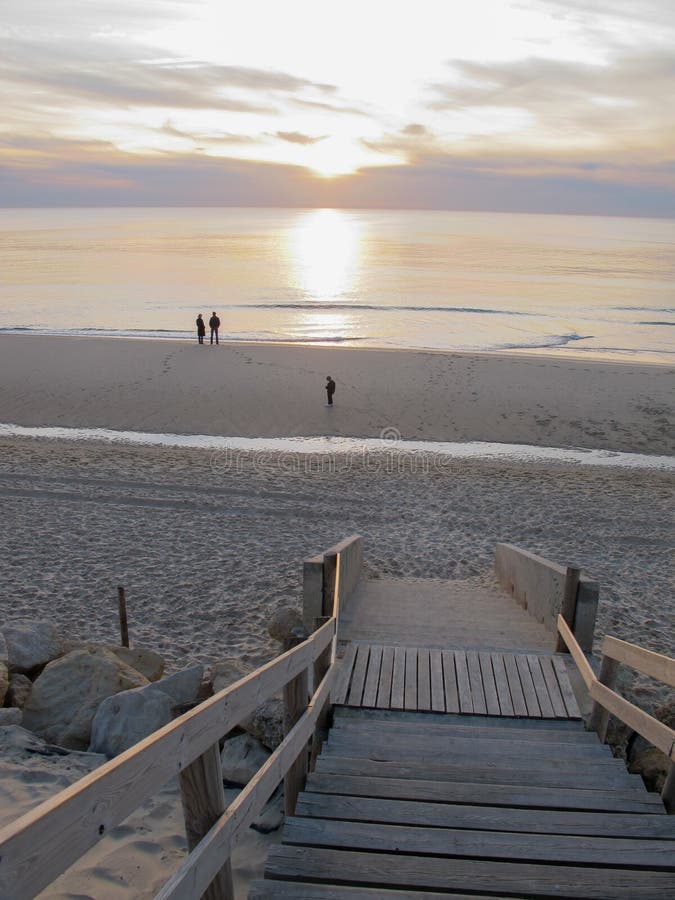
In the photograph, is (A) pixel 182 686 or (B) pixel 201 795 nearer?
(B) pixel 201 795

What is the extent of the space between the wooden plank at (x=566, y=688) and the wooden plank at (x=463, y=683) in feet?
2.27

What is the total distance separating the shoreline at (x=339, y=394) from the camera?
67.7 ft

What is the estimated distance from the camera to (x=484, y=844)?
3.09 m

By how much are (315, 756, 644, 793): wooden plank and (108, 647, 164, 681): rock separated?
323cm

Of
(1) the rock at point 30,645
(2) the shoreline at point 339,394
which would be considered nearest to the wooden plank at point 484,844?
(1) the rock at point 30,645

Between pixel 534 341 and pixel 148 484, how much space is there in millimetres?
27988

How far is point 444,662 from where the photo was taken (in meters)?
5.86

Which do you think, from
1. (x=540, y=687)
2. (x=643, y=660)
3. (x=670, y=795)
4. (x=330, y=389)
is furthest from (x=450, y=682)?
(x=330, y=389)

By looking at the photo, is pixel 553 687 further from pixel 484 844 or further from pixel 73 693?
pixel 73 693

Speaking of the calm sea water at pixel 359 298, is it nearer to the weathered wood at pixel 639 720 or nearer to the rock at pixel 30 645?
the rock at pixel 30 645

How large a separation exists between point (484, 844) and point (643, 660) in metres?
1.61

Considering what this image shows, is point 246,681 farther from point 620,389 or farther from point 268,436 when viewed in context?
point 620,389

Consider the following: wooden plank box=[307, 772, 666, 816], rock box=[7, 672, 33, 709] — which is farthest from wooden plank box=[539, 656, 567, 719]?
rock box=[7, 672, 33, 709]

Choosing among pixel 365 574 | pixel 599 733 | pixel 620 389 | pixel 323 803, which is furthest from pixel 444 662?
pixel 620 389
